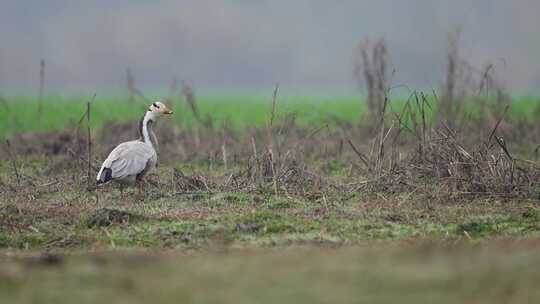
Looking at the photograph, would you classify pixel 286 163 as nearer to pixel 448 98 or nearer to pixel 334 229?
pixel 334 229

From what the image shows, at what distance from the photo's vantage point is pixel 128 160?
12.4m

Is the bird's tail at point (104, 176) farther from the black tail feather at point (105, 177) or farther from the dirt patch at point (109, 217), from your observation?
the dirt patch at point (109, 217)

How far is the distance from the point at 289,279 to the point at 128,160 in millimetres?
5924

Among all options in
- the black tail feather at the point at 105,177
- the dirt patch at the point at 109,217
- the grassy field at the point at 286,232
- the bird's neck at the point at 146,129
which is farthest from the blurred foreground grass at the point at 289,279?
the bird's neck at the point at 146,129

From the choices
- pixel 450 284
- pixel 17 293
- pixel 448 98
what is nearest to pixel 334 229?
pixel 450 284

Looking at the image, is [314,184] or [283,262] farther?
[314,184]

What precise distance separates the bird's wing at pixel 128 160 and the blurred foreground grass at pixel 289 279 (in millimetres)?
4710

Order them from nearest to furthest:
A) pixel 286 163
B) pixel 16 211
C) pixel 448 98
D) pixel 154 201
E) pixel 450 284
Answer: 1. pixel 450 284
2. pixel 16 211
3. pixel 154 201
4. pixel 286 163
5. pixel 448 98

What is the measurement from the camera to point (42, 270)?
23.6ft

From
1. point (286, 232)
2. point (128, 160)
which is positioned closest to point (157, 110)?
point (128, 160)

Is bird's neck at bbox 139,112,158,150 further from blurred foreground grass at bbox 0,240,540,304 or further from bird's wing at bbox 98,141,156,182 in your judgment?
blurred foreground grass at bbox 0,240,540,304

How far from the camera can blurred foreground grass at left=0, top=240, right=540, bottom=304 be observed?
21.6ft

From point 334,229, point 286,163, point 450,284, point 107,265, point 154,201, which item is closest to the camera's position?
point 450,284

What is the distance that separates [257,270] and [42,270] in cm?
148
